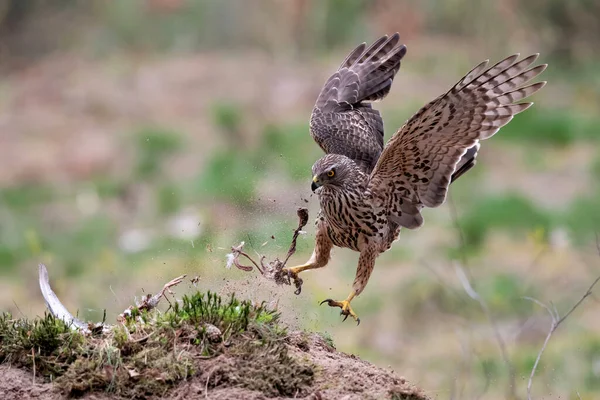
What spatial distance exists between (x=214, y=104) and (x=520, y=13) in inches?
204

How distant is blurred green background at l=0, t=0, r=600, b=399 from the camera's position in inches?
335

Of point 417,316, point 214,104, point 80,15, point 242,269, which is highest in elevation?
point 80,15

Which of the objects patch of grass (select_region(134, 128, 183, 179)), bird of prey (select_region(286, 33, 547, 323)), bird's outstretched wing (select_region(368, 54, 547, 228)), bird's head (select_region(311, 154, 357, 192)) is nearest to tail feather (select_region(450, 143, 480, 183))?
bird of prey (select_region(286, 33, 547, 323))

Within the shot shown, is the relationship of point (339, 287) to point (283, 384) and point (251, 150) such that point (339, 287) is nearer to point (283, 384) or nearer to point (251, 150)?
point (251, 150)

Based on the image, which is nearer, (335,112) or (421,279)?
(335,112)

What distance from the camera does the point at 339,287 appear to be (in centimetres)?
970

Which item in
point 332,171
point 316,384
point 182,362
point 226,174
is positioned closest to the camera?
point 182,362

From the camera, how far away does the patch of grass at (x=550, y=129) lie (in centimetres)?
1355

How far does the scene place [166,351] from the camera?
13.2ft

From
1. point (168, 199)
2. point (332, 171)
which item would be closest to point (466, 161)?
point (332, 171)

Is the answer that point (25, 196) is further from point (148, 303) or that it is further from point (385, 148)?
point (148, 303)

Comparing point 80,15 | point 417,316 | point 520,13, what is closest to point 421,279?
point 417,316

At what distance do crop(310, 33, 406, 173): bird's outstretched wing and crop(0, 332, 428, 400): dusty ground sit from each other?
2161 millimetres

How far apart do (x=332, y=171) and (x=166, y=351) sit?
79.6 inches
